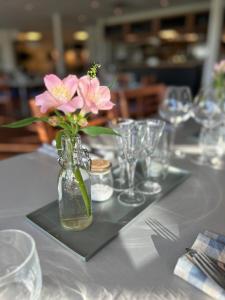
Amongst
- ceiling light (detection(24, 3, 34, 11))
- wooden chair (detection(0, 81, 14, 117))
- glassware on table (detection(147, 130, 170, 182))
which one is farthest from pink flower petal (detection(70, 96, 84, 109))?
ceiling light (detection(24, 3, 34, 11))

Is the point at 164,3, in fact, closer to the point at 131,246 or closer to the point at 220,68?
the point at 220,68

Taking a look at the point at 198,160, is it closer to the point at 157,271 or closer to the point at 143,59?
the point at 157,271

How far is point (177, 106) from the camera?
47.8 inches

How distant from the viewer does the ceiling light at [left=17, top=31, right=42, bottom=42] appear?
10.1m

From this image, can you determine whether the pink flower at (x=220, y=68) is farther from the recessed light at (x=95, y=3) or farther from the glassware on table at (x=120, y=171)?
the recessed light at (x=95, y=3)

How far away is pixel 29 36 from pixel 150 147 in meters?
11.3

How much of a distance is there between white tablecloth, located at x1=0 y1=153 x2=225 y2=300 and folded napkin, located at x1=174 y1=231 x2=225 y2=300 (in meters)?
0.01

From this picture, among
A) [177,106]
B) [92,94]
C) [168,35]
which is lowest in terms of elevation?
[177,106]

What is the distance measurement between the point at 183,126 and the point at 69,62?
1213 centimetres

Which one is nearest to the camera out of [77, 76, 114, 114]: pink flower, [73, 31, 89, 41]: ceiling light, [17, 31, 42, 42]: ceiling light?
[77, 76, 114, 114]: pink flower

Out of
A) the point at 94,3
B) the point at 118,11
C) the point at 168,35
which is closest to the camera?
the point at 94,3

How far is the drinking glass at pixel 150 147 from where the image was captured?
79 cm

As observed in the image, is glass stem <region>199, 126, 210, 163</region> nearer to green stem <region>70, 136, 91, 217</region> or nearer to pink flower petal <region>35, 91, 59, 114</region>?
green stem <region>70, 136, 91, 217</region>

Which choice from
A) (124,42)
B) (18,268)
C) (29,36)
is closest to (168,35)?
(124,42)
